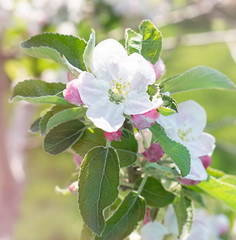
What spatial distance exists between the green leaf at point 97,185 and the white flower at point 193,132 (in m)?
0.09

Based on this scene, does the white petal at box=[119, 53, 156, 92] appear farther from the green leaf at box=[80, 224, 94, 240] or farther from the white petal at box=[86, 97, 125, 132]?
the green leaf at box=[80, 224, 94, 240]

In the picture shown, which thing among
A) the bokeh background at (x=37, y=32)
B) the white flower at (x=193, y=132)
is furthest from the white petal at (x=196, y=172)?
the bokeh background at (x=37, y=32)

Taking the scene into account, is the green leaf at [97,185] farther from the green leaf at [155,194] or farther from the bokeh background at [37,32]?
the bokeh background at [37,32]

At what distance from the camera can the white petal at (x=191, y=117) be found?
0.59 meters

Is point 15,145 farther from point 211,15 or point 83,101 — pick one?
point 83,101

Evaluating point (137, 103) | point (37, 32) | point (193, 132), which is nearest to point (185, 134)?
point (193, 132)

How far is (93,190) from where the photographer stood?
490 mm

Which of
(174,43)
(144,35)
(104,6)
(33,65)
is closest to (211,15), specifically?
(174,43)

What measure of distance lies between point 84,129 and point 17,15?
1.46 metres

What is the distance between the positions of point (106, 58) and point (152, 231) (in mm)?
264

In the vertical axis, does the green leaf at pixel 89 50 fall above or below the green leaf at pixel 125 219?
above

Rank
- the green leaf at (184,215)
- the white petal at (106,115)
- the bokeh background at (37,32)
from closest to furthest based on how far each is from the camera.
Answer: the white petal at (106,115) → the green leaf at (184,215) → the bokeh background at (37,32)

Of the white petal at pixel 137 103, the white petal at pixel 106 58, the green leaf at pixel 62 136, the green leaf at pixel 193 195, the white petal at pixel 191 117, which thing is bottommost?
the green leaf at pixel 193 195

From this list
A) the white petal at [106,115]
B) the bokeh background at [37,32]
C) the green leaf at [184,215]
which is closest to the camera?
the white petal at [106,115]
